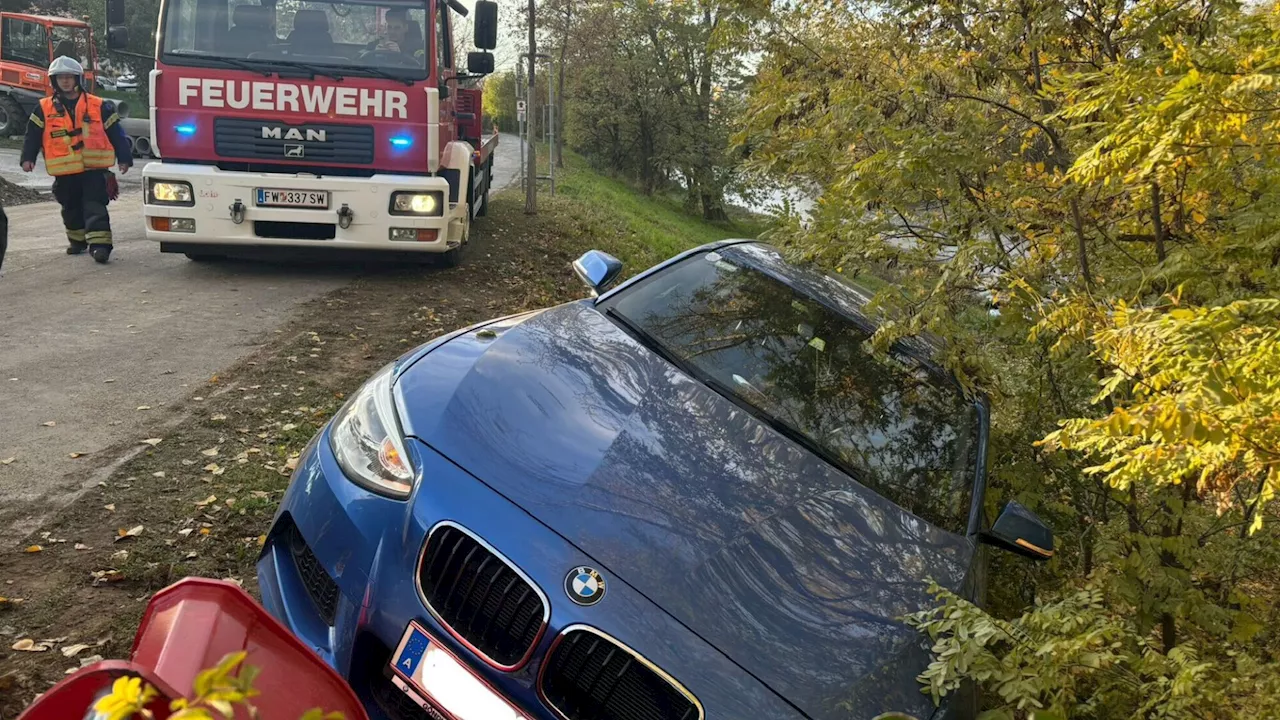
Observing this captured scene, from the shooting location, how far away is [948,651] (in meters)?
2.36

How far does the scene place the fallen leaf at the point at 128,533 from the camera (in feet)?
12.2

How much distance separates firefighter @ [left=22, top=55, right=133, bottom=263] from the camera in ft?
29.0

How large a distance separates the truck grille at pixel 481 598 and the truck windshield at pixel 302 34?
6.83 meters

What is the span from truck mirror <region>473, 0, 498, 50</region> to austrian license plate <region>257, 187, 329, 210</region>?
Result: 213 centimetres

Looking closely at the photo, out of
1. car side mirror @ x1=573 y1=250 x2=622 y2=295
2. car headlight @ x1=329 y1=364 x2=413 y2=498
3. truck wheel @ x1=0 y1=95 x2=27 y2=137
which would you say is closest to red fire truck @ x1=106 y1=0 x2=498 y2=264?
car side mirror @ x1=573 y1=250 x2=622 y2=295

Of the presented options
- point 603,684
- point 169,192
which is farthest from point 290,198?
point 603,684

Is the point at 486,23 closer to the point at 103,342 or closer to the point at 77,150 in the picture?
the point at 77,150

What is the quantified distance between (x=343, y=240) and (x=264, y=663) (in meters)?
7.44

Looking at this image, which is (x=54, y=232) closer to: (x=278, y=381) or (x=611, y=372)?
(x=278, y=381)

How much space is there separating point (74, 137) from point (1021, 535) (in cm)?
911

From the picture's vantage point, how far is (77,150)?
352 inches

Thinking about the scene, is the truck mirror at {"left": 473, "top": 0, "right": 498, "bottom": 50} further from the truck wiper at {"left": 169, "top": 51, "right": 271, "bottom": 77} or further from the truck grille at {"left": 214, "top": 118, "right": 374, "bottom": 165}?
the truck wiper at {"left": 169, "top": 51, "right": 271, "bottom": 77}

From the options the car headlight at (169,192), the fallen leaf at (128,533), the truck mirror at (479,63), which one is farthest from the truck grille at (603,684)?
the truck mirror at (479,63)

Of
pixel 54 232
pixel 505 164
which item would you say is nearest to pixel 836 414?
pixel 54 232
